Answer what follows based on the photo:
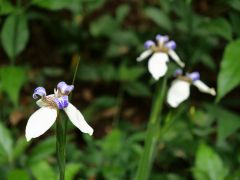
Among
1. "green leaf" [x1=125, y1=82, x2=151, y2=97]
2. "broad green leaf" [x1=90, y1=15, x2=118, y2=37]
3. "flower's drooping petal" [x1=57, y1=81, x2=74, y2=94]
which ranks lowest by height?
"flower's drooping petal" [x1=57, y1=81, x2=74, y2=94]

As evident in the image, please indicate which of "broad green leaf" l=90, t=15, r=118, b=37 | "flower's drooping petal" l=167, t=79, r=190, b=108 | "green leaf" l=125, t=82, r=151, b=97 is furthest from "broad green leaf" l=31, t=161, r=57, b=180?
"broad green leaf" l=90, t=15, r=118, b=37

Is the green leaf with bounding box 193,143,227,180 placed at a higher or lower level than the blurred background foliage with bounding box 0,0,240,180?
lower

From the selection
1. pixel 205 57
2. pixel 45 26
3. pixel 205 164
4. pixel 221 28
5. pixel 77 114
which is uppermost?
pixel 45 26

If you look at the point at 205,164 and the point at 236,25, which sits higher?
the point at 236,25

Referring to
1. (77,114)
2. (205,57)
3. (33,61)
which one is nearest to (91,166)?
(205,57)

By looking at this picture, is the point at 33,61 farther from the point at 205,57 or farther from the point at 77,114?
the point at 77,114

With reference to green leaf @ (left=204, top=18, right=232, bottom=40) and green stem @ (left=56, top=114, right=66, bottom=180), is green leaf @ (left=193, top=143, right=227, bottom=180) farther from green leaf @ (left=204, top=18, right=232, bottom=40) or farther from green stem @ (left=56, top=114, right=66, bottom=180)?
green stem @ (left=56, top=114, right=66, bottom=180)
